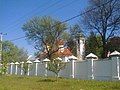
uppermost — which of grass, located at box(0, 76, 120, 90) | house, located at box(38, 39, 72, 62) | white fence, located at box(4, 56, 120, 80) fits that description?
house, located at box(38, 39, 72, 62)

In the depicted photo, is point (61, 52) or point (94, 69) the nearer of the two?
point (94, 69)

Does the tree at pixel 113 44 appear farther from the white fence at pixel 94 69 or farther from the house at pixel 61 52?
the white fence at pixel 94 69

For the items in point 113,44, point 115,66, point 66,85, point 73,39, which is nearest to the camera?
point 66,85

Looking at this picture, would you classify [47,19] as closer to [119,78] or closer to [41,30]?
[41,30]

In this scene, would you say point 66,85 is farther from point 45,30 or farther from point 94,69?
point 45,30

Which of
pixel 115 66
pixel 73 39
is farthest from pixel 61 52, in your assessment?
pixel 115 66

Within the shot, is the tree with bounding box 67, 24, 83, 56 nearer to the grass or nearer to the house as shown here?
the house

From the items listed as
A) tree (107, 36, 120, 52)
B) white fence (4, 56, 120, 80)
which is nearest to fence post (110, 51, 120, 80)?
white fence (4, 56, 120, 80)

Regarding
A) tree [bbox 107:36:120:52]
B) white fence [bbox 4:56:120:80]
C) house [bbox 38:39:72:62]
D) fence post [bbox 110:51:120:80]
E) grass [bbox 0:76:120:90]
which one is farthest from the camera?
house [bbox 38:39:72:62]

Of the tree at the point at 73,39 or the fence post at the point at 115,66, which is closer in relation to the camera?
the fence post at the point at 115,66

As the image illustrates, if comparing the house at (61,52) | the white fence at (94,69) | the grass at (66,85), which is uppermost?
the house at (61,52)

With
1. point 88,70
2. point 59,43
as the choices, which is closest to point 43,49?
point 59,43

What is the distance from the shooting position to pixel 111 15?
174 ft

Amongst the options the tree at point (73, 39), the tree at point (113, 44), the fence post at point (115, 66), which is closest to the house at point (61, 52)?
the tree at point (73, 39)
